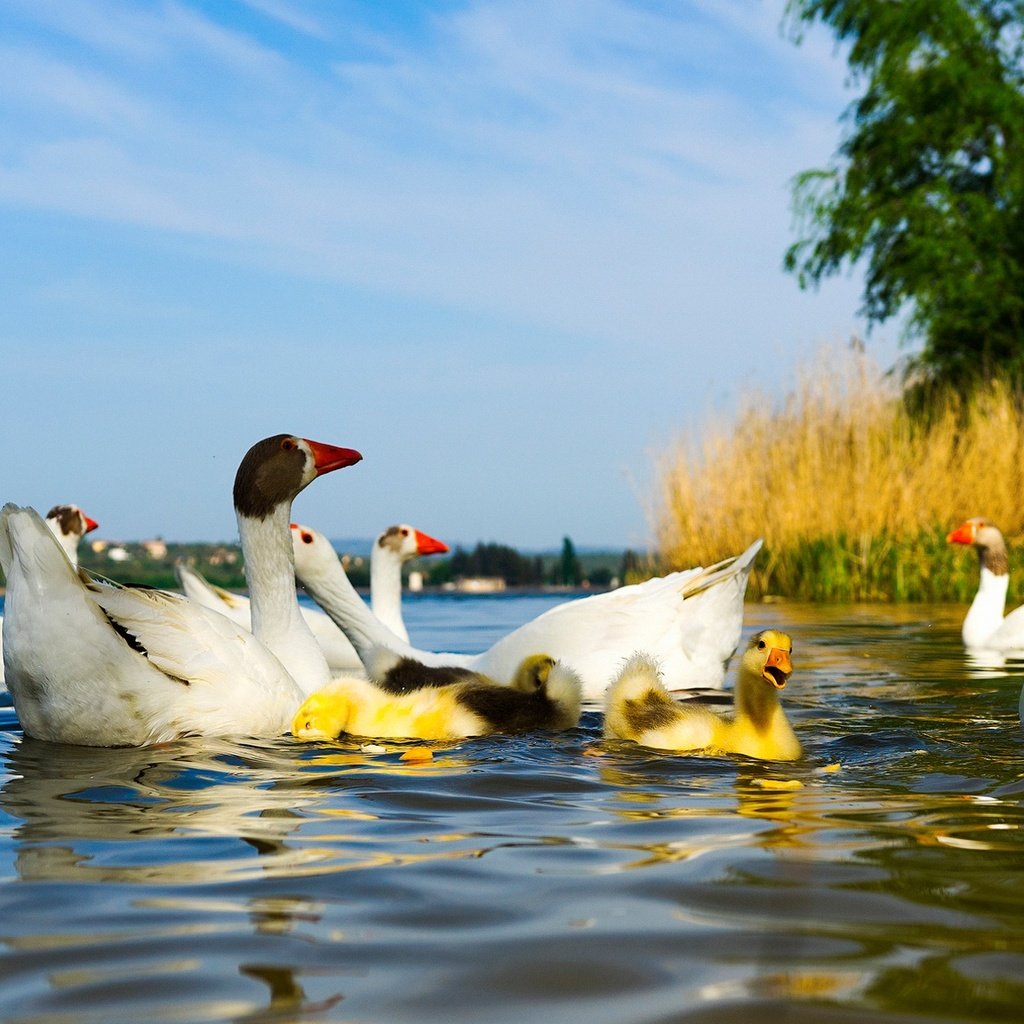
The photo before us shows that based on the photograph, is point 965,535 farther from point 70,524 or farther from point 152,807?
point 152,807

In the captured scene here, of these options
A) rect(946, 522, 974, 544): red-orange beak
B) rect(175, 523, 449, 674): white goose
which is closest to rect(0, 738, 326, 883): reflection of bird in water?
rect(175, 523, 449, 674): white goose

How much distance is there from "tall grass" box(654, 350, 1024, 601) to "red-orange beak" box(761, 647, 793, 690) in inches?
501

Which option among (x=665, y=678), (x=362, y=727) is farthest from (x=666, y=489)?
(x=362, y=727)

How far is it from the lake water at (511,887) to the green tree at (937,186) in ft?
91.6

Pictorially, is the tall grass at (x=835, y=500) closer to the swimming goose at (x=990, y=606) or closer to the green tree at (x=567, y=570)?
the swimming goose at (x=990, y=606)

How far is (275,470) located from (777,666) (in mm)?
2957

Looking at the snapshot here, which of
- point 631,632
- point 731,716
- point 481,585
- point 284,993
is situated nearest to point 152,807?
point 284,993

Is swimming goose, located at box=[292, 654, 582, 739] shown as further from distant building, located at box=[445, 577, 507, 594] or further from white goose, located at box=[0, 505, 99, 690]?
distant building, located at box=[445, 577, 507, 594]

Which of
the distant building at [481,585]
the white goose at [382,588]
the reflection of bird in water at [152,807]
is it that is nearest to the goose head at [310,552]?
the white goose at [382,588]

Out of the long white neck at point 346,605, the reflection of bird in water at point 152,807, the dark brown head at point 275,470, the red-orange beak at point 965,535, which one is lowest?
the reflection of bird in water at point 152,807

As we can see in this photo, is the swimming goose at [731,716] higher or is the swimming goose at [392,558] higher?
the swimming goose at [392,558]

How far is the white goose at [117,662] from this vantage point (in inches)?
208

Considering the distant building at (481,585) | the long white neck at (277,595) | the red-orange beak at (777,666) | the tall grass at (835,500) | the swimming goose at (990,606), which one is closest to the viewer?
the red-orange beak at (777,666)

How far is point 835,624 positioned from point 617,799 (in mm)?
9558
